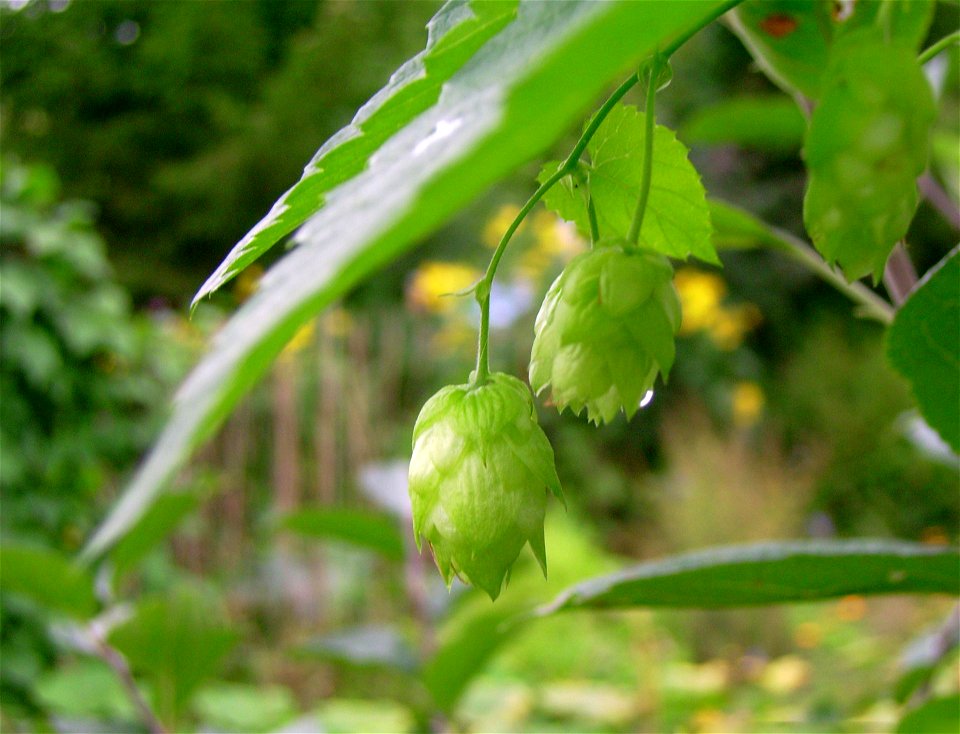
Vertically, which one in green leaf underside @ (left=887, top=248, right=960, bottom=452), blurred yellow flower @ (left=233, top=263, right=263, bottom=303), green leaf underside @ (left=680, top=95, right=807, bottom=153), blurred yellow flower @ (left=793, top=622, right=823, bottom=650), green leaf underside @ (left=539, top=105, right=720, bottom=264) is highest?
blurred yellow flower @ (left=233, top=263, right=263, bottom=303)

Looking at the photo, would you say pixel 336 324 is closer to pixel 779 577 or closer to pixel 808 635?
pixel 808 635

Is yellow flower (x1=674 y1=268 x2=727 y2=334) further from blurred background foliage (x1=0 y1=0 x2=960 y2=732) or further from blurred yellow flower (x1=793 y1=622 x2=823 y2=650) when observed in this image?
blurred yellow flower (x1=793 y1=622 x2=823 y2=650)

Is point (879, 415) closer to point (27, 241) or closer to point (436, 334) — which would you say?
point (436, 334)

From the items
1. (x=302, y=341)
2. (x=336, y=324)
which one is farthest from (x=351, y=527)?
(x=336, y=324)

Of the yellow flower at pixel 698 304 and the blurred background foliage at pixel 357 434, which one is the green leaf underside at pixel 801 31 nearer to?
the blurred background foliage at pixel 357 434

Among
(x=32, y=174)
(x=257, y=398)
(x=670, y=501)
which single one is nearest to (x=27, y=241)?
(x=32, y=174)

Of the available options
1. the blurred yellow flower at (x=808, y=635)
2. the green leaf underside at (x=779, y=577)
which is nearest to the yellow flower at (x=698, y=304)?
the blurred yellow flower at (x=808, y=635)

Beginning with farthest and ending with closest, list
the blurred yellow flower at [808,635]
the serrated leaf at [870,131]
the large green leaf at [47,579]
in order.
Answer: the blurred yellow flower at [808,635], the large green leaf at [47,579], the serrated leaf at [870,131]

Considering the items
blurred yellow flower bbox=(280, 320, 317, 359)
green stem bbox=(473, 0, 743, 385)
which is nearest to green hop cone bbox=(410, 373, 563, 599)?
green stem bbox=(473, 0, 743, 385)
